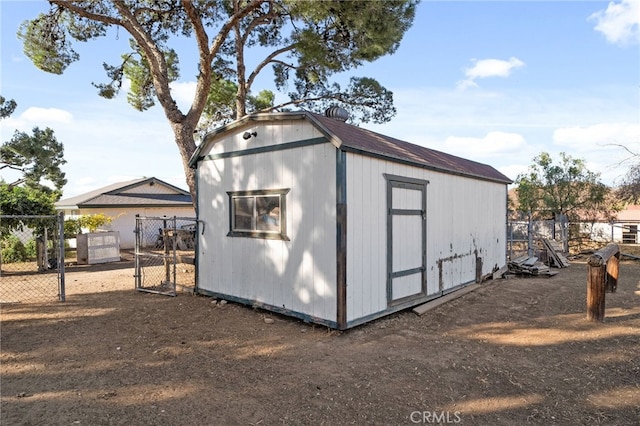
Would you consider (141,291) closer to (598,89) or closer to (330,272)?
(330,272)

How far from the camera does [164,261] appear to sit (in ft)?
32.4

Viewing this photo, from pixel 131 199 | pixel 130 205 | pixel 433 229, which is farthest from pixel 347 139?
pixel 131 199

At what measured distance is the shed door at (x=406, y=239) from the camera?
6168mm

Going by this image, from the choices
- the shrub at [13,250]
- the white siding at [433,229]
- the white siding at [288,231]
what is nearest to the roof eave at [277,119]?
the white siding at [288,231]

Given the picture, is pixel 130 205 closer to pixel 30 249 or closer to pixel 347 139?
pixel 30 249

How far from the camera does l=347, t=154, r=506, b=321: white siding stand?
5.50 m

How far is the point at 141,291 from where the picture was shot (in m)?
8.20

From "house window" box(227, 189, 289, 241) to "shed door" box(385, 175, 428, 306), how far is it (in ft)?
5.88

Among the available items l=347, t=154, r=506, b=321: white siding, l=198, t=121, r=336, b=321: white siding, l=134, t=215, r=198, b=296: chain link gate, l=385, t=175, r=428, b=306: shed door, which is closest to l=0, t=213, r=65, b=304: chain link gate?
l=134, t=215, r=198, b=296: chain link gate

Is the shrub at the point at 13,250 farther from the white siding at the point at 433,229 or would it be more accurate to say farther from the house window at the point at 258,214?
the white siding at the point at 433,229

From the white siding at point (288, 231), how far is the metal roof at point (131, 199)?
1357cm

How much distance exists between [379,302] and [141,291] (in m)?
5.46

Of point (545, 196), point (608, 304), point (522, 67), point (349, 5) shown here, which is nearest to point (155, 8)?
point (349, 5)

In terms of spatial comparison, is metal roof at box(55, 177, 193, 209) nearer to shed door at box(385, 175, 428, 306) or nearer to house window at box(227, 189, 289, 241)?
house window at box(227, 189, 289, 241)
